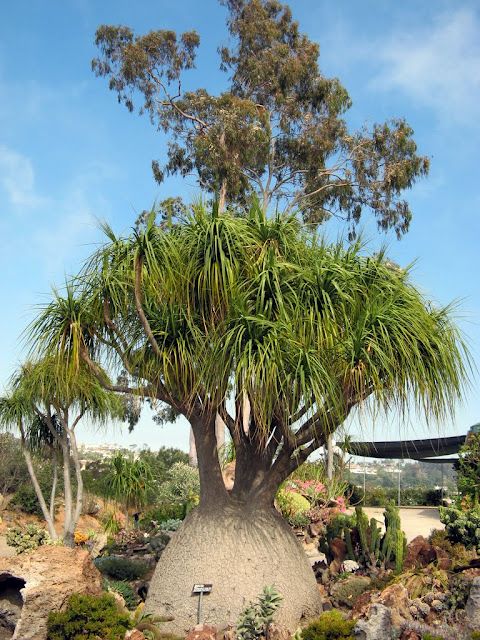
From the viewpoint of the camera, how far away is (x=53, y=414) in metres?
13.9

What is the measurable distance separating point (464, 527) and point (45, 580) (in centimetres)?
550

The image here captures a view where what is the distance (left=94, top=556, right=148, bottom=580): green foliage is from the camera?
1120 centimetres

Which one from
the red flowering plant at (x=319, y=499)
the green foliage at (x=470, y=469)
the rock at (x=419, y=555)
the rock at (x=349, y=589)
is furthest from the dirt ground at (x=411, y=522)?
the rock at (x=349, y=589)

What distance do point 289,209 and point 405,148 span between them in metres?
4.33

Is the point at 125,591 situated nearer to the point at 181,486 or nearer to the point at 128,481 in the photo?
the point at 128,481

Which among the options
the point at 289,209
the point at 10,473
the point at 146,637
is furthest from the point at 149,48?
the point at 146,637

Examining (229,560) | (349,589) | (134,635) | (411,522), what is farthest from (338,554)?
(411,522)

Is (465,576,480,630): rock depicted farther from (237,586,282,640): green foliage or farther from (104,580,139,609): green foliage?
(104,580,139,609): green foliage

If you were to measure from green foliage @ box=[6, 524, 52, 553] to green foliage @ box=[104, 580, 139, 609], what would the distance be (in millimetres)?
1090

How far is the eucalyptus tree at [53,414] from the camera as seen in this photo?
11.9 meters

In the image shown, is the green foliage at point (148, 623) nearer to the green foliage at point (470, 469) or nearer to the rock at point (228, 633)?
the rock at point (228, 633)

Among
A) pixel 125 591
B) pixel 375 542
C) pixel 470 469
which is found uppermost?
pixel 470 469

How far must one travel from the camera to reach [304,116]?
23.3 metres

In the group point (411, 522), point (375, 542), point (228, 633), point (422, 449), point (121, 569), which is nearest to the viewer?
point (228, 633)
